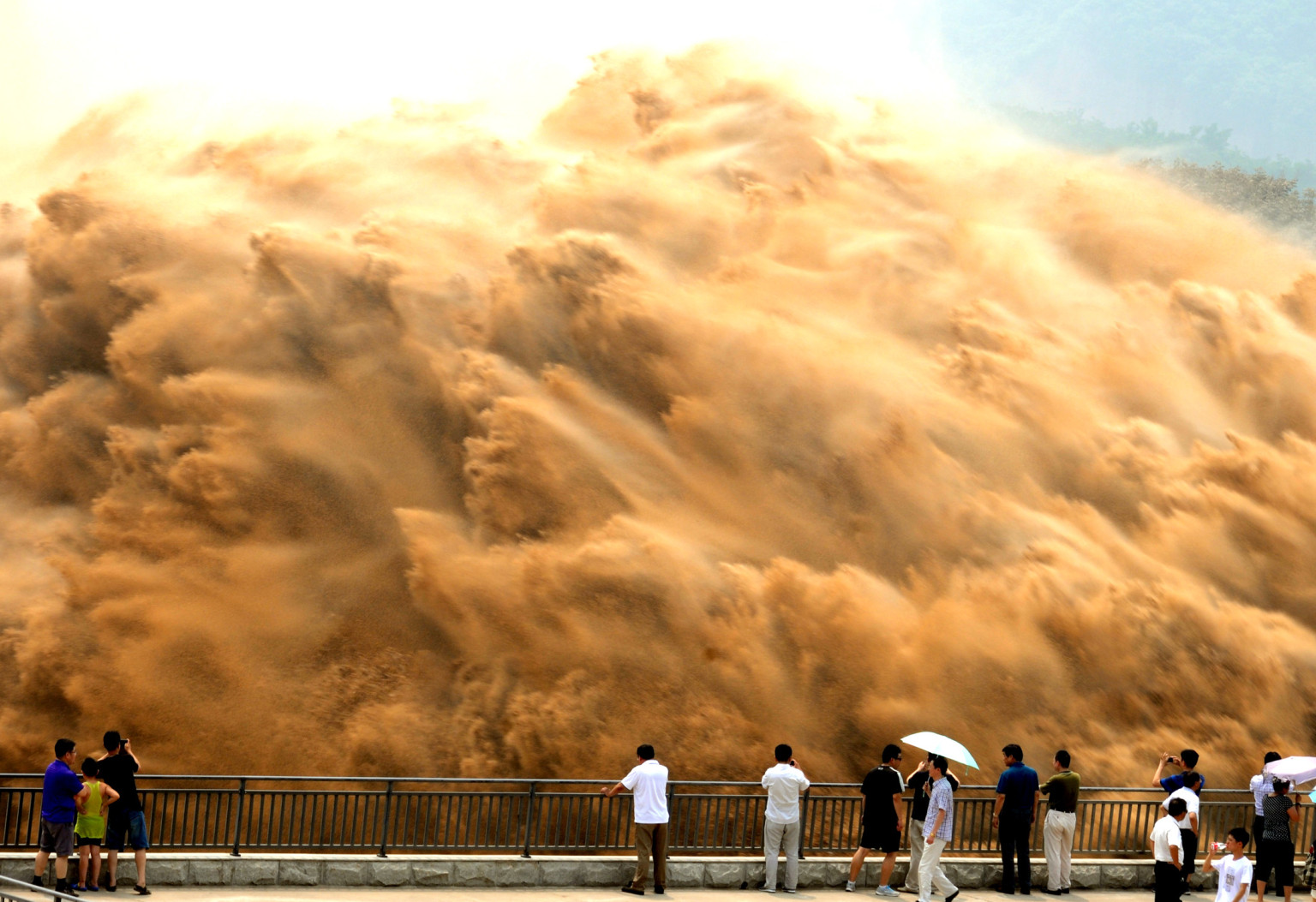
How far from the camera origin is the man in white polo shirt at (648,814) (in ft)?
42.8

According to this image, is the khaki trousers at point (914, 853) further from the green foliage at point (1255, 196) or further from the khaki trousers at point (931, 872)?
the green foliage at point (1255, 196)

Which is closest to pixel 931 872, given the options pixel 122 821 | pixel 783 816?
pixel 783 816

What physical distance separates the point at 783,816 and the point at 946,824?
5.23 ft

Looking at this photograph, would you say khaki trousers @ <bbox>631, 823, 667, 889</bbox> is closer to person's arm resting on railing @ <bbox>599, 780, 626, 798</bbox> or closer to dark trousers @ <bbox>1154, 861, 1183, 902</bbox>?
person's arm resting on railing @ <bbox>599, 780, 626, 798</bbox>

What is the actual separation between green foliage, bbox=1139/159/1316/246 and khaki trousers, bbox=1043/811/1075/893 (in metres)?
29.3

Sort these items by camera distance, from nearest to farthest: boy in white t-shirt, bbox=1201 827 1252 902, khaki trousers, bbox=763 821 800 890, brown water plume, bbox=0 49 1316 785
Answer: boy in white t-shirt, bbox=1201 827 1252 902 < khaki trousers, bbox=763 821 800 890 < brown water plume, bbox=0 49 1316 785

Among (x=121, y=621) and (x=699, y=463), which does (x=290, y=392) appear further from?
(x=699, y=463)

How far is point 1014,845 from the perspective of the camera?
14.3 meters

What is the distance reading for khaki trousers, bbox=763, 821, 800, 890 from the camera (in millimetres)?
13461

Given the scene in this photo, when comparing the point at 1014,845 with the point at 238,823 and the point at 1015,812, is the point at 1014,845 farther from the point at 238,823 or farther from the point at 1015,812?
the point at 238,823

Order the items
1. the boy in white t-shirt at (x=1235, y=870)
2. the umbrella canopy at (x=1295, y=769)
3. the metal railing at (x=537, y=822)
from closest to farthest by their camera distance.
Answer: the boy in white t-shirt at (x=1235, y=870)
the umbrella canopy at (x=1295, y=769)
the metal railing at (x=537, y=822)

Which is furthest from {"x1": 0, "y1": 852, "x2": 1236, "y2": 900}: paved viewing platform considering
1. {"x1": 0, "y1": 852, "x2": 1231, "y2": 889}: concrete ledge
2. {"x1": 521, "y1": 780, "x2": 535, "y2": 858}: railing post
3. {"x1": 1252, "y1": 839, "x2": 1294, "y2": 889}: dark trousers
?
{"x1": 1252, "y1": 839, "x2": 1294, "y2": 889}: dark trousers

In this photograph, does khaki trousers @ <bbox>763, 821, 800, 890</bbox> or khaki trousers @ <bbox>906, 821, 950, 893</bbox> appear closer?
khaki trousers @ <bbox>763, 821, 800, 890</bbox>

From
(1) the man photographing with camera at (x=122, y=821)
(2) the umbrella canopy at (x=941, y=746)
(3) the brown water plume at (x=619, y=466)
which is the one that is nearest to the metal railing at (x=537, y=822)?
(1) the man photographing with camera at (x=122, y=821)
